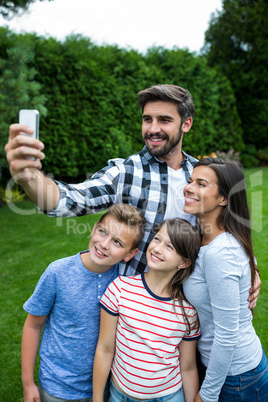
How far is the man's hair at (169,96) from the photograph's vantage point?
6.14 feet

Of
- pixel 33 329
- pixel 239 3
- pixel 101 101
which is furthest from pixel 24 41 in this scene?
pixel 239 3

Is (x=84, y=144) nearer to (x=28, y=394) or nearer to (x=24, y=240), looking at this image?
(x=24, y=240)

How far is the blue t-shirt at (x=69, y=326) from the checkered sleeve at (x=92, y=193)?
0.37m

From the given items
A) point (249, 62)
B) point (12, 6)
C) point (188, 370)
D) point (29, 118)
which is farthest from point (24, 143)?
point (249, 62)

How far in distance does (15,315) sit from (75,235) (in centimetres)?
225

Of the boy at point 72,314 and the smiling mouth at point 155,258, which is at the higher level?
the smiling mouth at point 155,258

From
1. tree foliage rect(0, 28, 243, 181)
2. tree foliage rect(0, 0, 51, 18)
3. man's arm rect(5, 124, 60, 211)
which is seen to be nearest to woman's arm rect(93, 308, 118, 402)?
man's arm rect(5, 124, 60, 211)

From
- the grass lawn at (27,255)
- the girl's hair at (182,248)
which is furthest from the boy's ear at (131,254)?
the grass lawn at (27,255)

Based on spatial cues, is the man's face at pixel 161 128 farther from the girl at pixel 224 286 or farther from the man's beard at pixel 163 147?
the girl at pixel 224 286

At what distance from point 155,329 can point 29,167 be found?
950 millimetres

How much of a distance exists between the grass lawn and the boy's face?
171 centimetres

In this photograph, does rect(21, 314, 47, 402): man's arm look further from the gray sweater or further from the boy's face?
the gray sweater

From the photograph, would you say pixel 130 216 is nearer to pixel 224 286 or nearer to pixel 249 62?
pixel 224 286

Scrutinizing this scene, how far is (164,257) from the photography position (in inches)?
64.0
